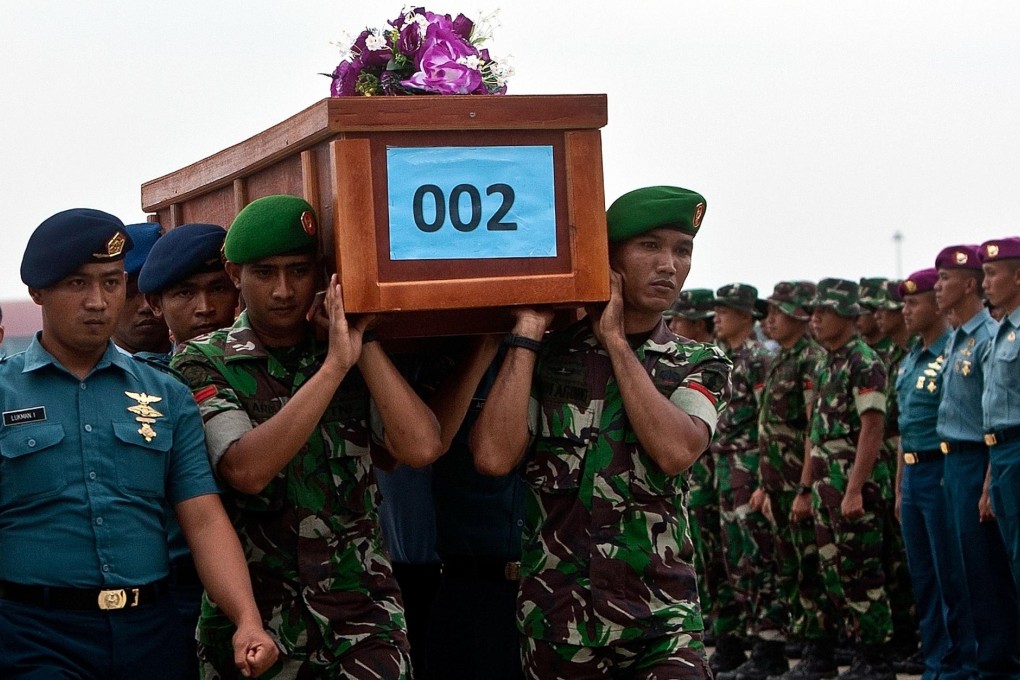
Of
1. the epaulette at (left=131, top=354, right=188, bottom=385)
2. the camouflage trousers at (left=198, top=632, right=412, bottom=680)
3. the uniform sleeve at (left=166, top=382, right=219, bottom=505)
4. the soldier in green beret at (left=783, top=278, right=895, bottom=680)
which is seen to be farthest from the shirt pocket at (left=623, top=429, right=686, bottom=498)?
the soldier in green beret at (left=783, top=278, right=895, bottom=680)

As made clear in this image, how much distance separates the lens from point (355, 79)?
4559 mm

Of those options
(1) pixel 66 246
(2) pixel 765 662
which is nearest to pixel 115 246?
(1) pixel 66 246

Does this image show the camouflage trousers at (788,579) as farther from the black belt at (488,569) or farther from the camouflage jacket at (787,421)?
the black belt at (488,569)

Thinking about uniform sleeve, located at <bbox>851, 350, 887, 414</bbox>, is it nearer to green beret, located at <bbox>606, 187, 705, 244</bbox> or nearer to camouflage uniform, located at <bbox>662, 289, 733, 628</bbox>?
camouflage uniform, located at <bbox>662, 289, 733, 628</bbox>

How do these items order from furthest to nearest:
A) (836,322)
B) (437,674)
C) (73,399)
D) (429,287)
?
(836,322), (437,674), (429,287), (73,399)

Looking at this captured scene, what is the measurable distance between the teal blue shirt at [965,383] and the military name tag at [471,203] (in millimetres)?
4542

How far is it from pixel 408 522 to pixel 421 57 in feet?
6.29

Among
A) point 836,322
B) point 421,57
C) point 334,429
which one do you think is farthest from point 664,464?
point 836,322

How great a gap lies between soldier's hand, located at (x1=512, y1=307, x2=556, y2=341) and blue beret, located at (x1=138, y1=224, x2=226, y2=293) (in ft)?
3.65

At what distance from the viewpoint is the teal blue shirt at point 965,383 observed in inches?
319

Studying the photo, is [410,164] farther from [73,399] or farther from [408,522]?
[408,522]

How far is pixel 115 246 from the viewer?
3.95 m

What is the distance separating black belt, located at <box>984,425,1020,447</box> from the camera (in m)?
7.56

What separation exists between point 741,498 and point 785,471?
1.41 feet
